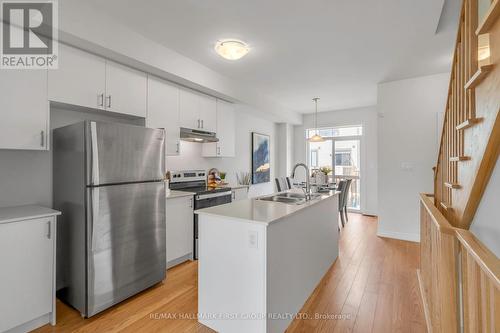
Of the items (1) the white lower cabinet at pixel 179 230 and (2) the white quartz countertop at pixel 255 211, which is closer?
(2) the white quartz countertop at pixel 255 211

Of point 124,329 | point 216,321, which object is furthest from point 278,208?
point 124,329

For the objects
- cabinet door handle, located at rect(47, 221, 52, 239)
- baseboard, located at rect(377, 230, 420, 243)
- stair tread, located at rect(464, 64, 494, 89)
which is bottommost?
baseboard, located at rect(377, 230, 420, 243)

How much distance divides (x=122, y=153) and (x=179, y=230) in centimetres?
130

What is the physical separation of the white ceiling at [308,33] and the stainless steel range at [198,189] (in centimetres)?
167

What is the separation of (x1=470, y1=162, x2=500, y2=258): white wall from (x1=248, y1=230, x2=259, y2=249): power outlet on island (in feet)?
4.65

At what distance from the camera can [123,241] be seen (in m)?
2.26

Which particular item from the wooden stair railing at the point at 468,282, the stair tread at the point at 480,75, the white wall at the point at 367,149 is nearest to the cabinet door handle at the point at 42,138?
the wooden stair railing at the point at 468,282

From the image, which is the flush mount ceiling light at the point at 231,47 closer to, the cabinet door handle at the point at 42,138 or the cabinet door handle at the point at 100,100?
the cabinet door handle at the point at 100,100

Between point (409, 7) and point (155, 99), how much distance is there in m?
2.81

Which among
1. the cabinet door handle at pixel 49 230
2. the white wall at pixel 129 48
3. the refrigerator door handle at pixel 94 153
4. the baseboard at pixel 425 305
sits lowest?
the baseboard at pixel 425 305

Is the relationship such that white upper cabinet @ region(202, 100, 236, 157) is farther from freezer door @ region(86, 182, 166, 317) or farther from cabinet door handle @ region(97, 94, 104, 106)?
cabinet door handle @ region(97, 94, 104, 106)

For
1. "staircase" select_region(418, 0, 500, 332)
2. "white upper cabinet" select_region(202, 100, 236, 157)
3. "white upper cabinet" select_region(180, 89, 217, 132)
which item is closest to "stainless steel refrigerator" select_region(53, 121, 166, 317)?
"white upper cabinet" select_region(180, 89, 217, 132)

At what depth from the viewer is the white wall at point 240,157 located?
12.9ft

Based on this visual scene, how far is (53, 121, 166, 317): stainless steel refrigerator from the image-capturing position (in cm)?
205
